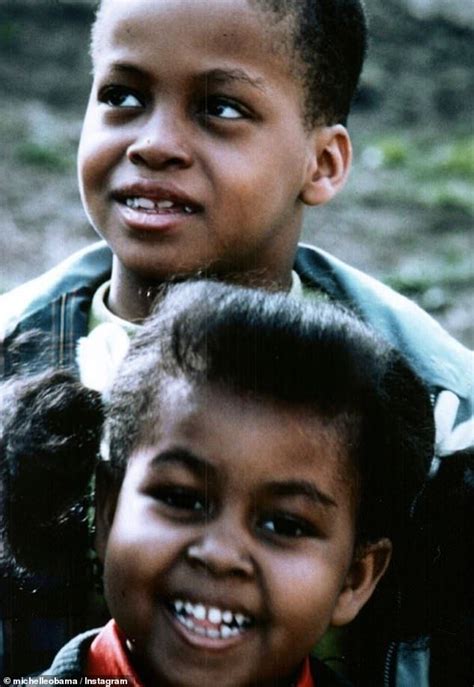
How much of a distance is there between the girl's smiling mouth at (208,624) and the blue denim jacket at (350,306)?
0.53 meters

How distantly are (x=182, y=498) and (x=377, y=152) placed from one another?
11.4 feet

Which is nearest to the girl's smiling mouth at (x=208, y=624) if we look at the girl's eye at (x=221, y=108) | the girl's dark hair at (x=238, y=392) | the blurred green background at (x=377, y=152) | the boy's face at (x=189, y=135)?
the girl's dark hair at (x=238, y=392)

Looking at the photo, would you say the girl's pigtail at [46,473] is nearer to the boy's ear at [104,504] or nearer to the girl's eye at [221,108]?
the boy's ear at [104,504]

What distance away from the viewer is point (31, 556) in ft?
6.70

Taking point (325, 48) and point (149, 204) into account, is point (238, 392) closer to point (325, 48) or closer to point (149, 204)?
point (149, 204)

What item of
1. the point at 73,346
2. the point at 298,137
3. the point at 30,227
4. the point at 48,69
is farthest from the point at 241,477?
the point at 48,69

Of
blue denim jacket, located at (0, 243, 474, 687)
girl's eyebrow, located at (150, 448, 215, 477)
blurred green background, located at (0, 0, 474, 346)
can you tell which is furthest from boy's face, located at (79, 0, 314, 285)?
blurred green background, located at (0, 0, 474, 346)

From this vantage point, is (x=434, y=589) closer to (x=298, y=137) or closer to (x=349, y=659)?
(x=349, y=659)

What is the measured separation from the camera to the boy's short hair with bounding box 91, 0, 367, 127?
222cm

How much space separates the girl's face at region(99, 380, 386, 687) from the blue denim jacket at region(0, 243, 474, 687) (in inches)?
19.0

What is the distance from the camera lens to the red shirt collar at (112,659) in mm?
1731

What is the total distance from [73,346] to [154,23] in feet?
1.87

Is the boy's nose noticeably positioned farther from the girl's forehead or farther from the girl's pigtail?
the girl's forehead

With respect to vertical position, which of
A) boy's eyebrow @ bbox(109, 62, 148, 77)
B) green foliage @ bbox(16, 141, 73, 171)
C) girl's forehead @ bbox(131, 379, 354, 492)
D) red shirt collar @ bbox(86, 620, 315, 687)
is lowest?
red shirt collar @ bbox(86, 620, 315, 687)
